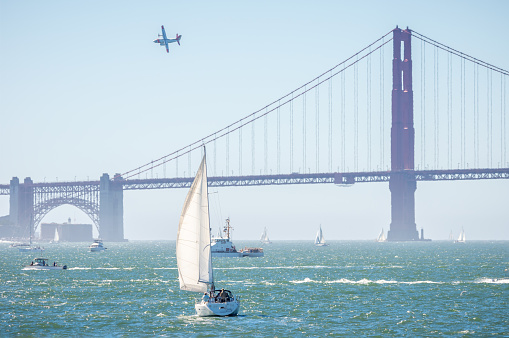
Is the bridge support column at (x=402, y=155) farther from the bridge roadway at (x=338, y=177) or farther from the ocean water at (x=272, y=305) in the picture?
the ocean water at (x=272, y=305)

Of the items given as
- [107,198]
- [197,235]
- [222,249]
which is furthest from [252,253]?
[197,235]

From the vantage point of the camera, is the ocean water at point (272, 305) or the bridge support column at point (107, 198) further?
the bridge support column at point (107, 198)

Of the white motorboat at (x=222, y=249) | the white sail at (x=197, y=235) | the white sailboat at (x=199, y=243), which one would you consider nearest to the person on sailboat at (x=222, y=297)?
the white sailboat at (x=199, y=243)

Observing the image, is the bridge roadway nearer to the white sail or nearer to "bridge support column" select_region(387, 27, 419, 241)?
"bridge support column" select_region(387, 27, 419, 241)

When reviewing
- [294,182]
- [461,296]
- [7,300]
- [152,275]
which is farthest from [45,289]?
[294,182]

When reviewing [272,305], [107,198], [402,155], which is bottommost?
[272,305]

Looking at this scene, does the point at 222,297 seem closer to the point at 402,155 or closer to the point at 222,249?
the point at 222,249
